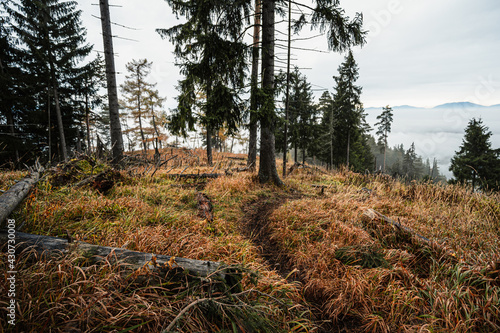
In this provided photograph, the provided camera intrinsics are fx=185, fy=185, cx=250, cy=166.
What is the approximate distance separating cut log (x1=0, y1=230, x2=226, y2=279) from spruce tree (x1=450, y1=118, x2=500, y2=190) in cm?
3097

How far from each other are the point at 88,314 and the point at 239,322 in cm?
110

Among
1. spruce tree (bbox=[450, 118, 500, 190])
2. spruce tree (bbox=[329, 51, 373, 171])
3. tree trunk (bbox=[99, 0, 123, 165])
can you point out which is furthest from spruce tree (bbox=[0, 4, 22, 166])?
spruce tree (bbox=[450, 118, 500, 190])

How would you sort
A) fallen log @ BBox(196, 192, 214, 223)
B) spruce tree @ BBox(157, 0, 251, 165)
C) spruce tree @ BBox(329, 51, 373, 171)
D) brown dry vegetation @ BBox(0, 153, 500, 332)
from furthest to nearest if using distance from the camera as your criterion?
spruce tree @ BBox(329, 51, 373, 171)
spruce tree @ BBox(157, 0, 251, 165)
fallen log @ BBox(196, 192, 214, 223)
brown dry vegetation @ BBox(0, 153, 500, 332)

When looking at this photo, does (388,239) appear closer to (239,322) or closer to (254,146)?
(239,322)

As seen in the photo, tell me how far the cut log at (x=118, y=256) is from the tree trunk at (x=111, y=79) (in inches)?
239

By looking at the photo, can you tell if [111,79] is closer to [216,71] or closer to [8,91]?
[216,71]

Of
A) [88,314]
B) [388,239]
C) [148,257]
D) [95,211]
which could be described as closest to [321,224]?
[388,239]

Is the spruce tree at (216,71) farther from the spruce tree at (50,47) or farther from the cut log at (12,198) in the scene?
the spruce tree at (50,47)

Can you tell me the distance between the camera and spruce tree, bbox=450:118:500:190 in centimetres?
2145

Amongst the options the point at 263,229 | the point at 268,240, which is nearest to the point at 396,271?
the point at 268,240

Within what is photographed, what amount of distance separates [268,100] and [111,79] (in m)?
6.41

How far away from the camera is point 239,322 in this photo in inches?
59.7

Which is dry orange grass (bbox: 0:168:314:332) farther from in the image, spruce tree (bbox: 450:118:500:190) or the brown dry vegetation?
spruce tree (bbox: 450:118:500:190)

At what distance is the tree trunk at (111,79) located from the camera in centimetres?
721
